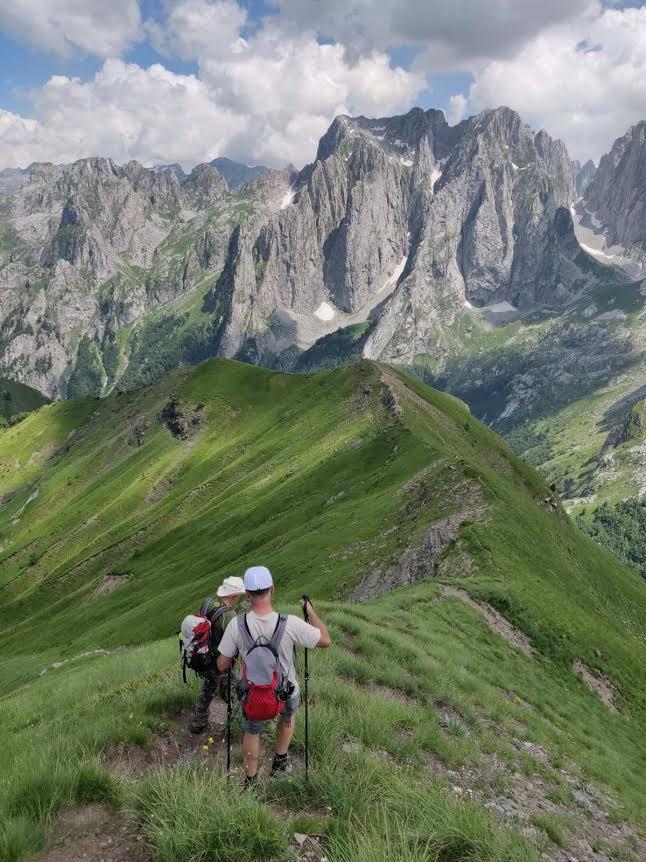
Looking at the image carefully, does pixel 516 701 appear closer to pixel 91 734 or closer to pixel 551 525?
pixel 91 734

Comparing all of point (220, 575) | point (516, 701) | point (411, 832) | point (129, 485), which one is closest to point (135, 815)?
point (411, 832)

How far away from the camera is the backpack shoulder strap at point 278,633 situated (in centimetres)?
948

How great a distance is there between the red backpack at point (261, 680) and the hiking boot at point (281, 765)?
1.08 metres

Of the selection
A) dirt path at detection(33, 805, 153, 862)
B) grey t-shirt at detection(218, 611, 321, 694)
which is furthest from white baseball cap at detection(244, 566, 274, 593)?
dirt path at detection(33, 805, 153, 862)

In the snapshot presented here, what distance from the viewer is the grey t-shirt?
9.66 metres

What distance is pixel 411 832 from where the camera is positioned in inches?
289

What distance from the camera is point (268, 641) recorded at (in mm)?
9539

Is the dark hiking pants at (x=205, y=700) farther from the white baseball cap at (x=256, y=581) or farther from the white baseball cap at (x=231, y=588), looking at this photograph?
the white baseball cap at (x=256, y=581)

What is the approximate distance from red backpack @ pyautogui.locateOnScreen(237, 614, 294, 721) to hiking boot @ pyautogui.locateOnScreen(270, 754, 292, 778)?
1.08m

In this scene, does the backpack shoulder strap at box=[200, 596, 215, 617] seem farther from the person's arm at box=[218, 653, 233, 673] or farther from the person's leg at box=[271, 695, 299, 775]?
the person's leg at box=[271, 695, 299, 775]

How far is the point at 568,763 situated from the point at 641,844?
395 centimetres

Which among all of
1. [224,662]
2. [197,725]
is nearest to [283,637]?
[224,662]

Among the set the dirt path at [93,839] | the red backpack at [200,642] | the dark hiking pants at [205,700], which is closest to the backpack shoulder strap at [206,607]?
the red backpack at [200,642]

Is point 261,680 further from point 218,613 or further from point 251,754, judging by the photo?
point 218,613
